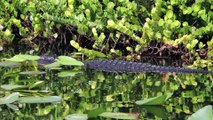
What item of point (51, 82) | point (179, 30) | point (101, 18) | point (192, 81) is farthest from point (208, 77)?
point (101, 18)

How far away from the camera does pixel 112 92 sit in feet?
9.93

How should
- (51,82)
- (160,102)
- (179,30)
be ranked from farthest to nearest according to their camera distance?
(179,30)
(51,82)
(160,102)

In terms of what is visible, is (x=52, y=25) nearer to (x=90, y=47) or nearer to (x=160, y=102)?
(x=90, y=47)

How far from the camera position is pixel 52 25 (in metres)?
4.77

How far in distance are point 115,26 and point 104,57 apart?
36 centimetres

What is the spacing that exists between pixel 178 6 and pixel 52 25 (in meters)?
1.14

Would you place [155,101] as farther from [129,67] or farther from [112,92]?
[129,67]

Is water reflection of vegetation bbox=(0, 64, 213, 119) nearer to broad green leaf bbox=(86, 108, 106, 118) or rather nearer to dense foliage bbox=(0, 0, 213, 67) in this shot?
broad green leaf bbox=(86, 108, 106, 118)

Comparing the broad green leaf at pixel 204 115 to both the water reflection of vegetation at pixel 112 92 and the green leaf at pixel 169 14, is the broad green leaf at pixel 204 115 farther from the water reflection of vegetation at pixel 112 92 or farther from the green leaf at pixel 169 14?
the green leaf at pixel 169 14

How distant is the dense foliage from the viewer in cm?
402

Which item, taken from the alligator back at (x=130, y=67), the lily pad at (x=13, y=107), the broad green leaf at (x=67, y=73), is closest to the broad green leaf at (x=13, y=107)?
the lily pad at (x=13, y=107)

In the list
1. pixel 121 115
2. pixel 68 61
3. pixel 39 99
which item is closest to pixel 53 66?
pixel 68 61

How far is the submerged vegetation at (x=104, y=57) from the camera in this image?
258 cm

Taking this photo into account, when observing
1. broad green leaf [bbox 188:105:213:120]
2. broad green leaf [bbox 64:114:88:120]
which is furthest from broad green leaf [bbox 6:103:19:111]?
broad green leaf [bbox 188:105:213:120]
